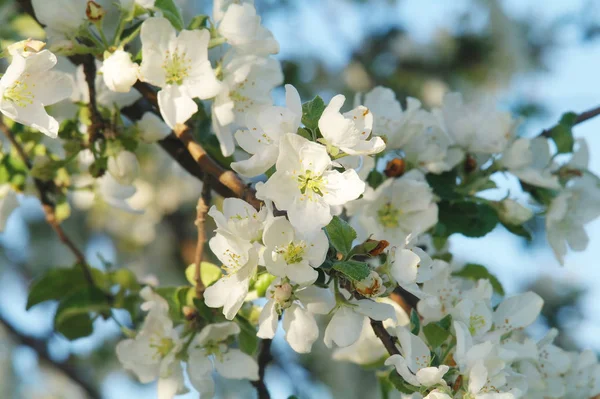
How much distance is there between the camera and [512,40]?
4.58 metres

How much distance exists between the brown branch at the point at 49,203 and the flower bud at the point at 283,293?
682mm

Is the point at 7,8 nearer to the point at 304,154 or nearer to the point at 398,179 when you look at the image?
the point at 398,179

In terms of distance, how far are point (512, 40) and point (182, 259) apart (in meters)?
2.35

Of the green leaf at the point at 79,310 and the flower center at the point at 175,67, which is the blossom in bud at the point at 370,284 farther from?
the green leaf at the point at 79,310

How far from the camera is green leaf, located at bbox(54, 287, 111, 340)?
149cm

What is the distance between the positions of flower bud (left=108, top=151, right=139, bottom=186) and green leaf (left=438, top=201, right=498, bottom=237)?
59cm

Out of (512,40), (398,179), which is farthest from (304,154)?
(512,40)

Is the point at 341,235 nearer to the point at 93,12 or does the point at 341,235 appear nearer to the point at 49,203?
the point at 93,12

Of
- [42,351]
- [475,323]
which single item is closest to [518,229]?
[475,323]

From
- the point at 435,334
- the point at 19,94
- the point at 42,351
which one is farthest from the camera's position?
the point at 42,351

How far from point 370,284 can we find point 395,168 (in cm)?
49

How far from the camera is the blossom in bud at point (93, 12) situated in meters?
1.20

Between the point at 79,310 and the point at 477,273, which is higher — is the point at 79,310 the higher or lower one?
the lower one

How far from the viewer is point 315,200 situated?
3.10ft
